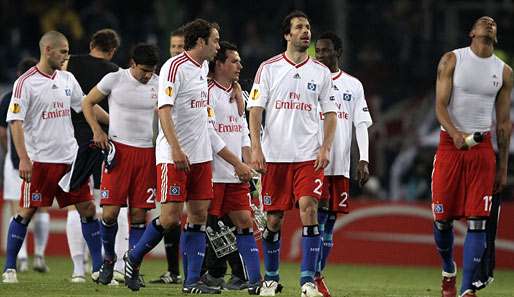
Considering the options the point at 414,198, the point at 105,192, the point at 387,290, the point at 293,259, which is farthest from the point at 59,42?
the point at 414,198

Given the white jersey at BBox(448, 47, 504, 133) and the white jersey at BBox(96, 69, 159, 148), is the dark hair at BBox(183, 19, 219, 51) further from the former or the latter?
the white jersey at BBox(448, 47, 504, 133)

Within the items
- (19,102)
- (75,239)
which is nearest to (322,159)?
(19,102)

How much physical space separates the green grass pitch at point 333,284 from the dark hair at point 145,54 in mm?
2237

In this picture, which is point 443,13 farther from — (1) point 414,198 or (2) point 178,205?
(2) point 178,205

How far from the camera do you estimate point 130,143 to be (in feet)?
46.4

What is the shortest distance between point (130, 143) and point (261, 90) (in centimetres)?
187

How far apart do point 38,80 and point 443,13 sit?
14.5m

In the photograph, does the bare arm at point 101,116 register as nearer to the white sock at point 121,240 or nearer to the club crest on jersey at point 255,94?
the white sock at point 121,240

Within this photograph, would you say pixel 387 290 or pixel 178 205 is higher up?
pixel 178 205

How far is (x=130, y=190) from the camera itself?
14.2 metres

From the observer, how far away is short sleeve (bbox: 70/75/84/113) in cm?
1466

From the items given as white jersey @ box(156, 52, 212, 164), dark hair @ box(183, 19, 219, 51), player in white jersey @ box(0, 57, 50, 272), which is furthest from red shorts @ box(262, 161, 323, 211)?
player in white jersey @ box(0, 57, 50, 272)

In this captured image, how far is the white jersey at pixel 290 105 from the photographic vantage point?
12.8m

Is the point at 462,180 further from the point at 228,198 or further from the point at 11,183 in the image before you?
the point at 11,183
